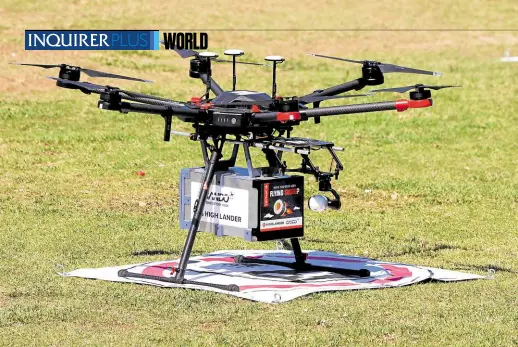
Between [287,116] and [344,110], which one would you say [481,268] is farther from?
[287,116]

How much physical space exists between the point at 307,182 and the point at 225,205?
787 centimetres

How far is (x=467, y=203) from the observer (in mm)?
21125

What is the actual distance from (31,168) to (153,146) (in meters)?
2.75

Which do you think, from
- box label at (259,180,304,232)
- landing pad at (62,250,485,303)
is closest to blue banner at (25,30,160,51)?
landing pad at (62,250,485,303)

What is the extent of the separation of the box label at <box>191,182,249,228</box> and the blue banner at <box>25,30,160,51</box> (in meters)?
18.9

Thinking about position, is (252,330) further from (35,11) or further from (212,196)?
(35,11)

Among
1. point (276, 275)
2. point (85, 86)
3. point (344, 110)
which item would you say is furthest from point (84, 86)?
point (276, 275)

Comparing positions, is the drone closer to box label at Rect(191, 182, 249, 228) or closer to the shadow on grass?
box label at Rect(191, 182, 249, 228)

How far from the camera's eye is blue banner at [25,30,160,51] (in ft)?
112

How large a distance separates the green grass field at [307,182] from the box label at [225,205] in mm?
876

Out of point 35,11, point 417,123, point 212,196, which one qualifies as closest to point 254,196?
point 212,196

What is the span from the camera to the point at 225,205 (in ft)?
48.9

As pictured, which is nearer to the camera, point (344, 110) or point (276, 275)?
point (344, 110)

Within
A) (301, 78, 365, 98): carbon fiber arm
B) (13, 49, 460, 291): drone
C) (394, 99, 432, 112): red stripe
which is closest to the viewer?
(394, 99, 432, 112): red stripe
